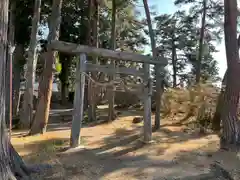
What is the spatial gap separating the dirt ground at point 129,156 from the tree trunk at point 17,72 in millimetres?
6023

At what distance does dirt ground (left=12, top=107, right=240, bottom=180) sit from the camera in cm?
571

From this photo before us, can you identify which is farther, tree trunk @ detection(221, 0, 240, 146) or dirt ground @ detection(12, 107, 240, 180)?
tree trunk @ detection(221, 0, 240, 146)

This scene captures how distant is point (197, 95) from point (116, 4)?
201 inches

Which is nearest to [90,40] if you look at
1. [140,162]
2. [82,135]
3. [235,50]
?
[82,135]

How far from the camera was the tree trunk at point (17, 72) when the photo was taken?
1475 centimetres

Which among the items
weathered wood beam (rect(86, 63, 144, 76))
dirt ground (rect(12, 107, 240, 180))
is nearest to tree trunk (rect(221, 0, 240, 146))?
dirt ground (rect(12, 107, 240, 180))

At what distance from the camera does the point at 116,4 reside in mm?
12164

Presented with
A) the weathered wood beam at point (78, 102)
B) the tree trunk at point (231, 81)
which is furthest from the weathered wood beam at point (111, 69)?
the tree trunk at point (231, 81)

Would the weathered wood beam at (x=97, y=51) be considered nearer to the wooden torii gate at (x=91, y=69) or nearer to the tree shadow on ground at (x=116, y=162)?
the wooden torii gate at (x=91, y=69)

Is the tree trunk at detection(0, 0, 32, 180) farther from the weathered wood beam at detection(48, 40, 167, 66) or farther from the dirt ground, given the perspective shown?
the weathered wood beam at detection(48, 40, 167, 66)

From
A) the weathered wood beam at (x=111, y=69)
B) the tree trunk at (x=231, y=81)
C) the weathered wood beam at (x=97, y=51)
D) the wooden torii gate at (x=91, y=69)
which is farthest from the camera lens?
the tree trunk at (x=231, y=81)

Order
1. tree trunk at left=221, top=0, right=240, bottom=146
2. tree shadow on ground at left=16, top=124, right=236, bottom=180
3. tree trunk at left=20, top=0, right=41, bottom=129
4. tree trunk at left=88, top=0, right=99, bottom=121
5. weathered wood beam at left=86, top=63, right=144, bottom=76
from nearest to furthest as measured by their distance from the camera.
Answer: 1. tree shadow on ground at left=16, top=124, right=236, bottom=180
2. weathered wood beam at left=86, top=63, right=144, bottom=76
3. tree trunk at left=221, top=0, right=240, bottom=146
4. tree trunk at left=20, top=0, right=41, bottom=129
5. tree trunk at left=88, top=0, right=99, bottom=121

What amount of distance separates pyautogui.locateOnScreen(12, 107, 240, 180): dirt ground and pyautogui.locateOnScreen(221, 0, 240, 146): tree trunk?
68 centimetres

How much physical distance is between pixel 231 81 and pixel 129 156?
12.2 ft
